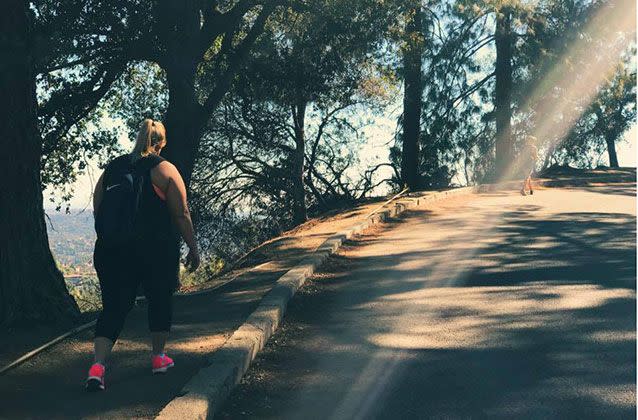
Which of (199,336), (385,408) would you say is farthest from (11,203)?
(385,408)

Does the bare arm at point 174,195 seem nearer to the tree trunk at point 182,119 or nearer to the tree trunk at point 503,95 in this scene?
the tree trunk at point 182,119

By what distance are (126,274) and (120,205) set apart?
49 centimetres

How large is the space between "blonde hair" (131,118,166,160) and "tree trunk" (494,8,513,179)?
25.5 meters

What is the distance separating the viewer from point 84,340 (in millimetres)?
6828

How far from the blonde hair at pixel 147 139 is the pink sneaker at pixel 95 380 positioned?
1.41 m

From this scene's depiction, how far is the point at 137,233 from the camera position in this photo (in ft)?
18.1

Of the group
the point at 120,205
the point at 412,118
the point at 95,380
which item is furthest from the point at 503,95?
the point at 95,380

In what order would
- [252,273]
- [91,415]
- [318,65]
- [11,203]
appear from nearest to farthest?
[91,415], [11,203], [252,273], [318,65]

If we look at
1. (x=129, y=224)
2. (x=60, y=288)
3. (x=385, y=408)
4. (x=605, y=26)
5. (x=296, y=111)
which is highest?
(x=605, y=26)

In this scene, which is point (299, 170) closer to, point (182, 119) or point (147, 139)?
point (182, 119)

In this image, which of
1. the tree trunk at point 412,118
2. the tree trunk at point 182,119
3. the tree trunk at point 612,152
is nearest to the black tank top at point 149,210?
the tree trunk at point 182,119

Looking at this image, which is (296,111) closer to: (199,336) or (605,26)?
(605,26)

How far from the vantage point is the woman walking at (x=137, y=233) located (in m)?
5.45

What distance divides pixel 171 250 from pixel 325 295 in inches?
129
